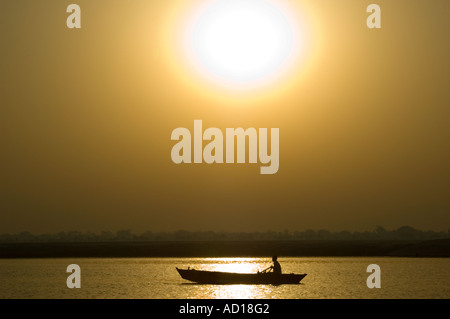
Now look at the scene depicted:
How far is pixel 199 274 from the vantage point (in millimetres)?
81562

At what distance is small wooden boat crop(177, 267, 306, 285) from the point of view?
7519 centimetres

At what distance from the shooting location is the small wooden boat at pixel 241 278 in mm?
75188

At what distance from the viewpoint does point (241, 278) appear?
255 ft

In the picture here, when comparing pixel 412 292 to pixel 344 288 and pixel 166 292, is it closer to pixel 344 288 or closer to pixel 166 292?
pixel 344 288
